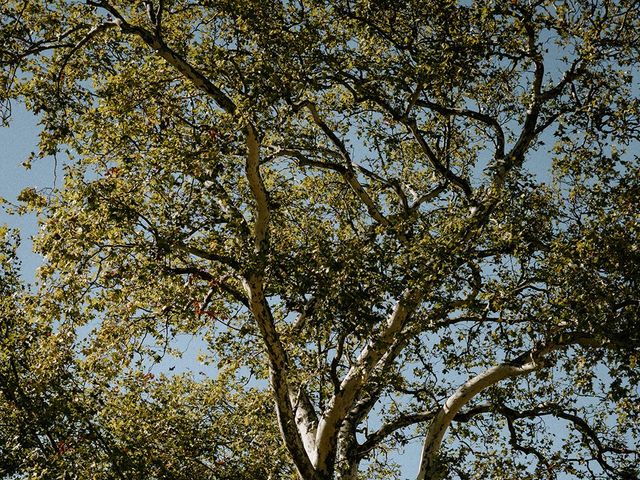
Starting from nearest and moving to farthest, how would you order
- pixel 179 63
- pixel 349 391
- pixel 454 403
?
pixel 179 63
pixel 454 403
pixel 349 391

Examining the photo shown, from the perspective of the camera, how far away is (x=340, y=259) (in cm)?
1191

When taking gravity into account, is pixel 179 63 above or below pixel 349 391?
above

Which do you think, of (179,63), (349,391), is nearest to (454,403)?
(349,391)

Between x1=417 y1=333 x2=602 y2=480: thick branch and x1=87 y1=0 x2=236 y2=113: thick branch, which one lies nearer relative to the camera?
x1=87 y1=0 x2=236 y2=113: thick branch

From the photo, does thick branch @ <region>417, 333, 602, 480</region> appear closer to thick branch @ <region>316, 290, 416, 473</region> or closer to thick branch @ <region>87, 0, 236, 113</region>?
thick branch @ <region>316, 290, 416, 473</region>

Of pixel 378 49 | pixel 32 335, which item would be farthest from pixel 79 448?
pixel 378 49

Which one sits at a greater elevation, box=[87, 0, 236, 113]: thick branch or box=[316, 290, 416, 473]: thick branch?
box=[87, 0, 236, 113]: thick branch

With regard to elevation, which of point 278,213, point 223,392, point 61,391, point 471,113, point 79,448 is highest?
point 471,113

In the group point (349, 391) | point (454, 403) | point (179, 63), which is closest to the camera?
point (179, 63)

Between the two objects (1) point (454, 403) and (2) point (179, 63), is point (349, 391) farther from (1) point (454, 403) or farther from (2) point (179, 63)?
(2) point (179, 63)

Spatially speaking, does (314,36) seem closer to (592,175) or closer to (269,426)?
(592,175)

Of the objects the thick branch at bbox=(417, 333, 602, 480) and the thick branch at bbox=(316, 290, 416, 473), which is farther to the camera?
the thick branch at bbox=(316, 290, 416, 473)

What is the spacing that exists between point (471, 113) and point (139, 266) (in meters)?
7.21

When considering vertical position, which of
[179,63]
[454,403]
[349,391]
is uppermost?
[179,63]
